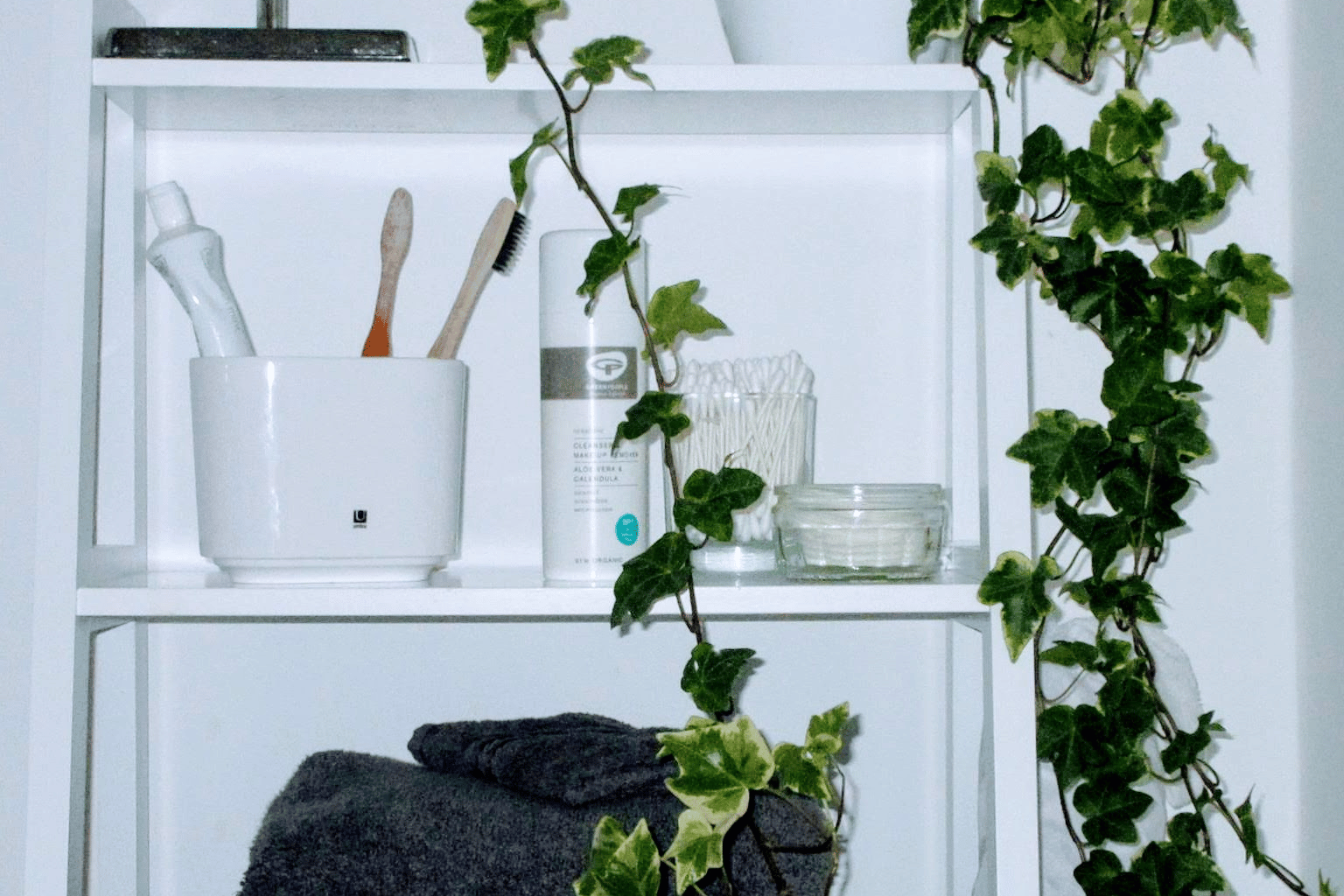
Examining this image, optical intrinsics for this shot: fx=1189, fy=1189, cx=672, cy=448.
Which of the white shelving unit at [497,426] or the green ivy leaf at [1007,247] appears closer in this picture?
the green ivy leaf at [1007,247]

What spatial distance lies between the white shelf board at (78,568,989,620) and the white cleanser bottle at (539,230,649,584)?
36 mm

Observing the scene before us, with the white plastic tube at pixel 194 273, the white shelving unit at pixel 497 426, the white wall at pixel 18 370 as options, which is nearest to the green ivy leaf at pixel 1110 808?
the white shelving unit at pixel 497 426

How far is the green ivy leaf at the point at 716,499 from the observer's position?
62 centimetres

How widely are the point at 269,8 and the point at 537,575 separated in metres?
0.38

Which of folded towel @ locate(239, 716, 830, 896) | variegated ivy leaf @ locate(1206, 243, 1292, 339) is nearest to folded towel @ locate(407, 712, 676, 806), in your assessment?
folded towel @ locate(239, 716, 830, 896)

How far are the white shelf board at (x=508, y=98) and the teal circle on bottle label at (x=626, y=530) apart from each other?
0.77 feet

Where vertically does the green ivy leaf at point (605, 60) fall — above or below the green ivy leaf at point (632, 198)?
above

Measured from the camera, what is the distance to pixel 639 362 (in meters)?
0.68

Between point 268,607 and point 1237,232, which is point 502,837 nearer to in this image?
point 268,607

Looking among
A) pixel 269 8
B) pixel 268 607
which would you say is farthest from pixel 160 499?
pixel 269 8

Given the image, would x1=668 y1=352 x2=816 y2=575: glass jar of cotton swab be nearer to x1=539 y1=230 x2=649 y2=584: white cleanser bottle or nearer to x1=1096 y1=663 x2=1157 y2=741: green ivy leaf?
x1=539 y1=230 x2=649 y2=584: white cleanser bottle

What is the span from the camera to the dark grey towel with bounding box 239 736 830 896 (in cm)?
62

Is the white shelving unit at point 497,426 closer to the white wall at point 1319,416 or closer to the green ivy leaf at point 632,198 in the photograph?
the green ivy leaf at point 632,198

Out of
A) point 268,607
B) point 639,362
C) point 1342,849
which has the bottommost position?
point 1342,849
